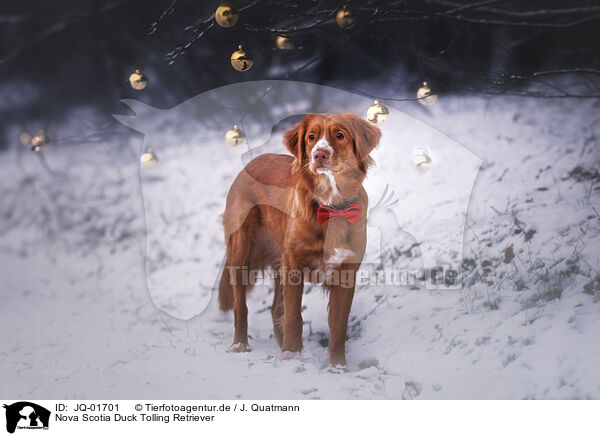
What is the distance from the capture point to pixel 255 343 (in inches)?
80.4

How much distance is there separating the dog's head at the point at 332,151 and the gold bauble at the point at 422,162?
23 cm

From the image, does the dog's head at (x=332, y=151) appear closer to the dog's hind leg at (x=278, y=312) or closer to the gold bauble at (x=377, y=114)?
the gold bauble at (x=377, y=114)

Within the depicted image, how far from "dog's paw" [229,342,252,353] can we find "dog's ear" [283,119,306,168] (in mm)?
782

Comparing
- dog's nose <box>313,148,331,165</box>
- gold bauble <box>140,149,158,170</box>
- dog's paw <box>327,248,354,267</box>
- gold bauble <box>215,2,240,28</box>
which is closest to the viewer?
dog's nose <box>313,148,331,165</box>

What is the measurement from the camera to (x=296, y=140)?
1867 mm

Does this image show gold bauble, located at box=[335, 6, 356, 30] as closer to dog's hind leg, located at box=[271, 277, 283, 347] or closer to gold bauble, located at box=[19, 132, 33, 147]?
dog's hind leg, located at box=[271, 277, 283, 347]

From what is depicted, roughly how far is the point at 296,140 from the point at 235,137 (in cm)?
35

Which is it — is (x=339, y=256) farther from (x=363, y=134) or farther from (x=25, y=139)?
(x=25, y=139)

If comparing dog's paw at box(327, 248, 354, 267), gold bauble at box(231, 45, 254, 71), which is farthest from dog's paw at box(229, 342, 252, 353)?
gold bauble at box(231, 45, 254, 71)

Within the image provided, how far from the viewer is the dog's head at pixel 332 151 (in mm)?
1771

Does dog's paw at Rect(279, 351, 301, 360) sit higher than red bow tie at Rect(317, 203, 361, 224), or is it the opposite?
red bow tie at Rect(317, 203, 361, 224)

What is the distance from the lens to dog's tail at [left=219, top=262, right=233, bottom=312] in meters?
2.08
